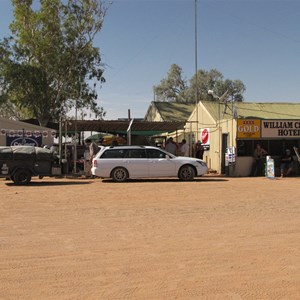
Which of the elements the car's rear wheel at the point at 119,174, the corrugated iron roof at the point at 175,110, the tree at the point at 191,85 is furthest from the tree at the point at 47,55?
the tree at the point at 191,85

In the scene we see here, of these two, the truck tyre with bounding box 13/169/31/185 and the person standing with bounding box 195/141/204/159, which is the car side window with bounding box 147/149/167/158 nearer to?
the truck tyre with bounding box 13/169/31/185

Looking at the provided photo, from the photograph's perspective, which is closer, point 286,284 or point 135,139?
point 286,284

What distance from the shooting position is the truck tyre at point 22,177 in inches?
634

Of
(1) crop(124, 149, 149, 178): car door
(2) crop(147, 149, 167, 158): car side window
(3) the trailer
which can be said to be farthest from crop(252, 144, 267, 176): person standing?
(3) the trailer

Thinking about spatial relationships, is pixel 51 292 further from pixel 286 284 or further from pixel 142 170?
pixel 142 170

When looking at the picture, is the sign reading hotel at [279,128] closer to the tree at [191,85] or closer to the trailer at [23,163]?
the trailer at [23,163]

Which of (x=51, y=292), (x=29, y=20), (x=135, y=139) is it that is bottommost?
(x=51, y=292)

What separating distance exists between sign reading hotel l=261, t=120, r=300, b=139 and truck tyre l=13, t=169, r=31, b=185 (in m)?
11.4

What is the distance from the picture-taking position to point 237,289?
4.65 meters

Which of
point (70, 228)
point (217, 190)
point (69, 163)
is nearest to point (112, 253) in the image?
point (70, 228)

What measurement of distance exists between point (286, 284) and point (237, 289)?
2.00 ft

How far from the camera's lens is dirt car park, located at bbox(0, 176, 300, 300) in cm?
470

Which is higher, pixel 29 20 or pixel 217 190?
pixel 29 20

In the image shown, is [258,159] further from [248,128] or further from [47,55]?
[47,55]
